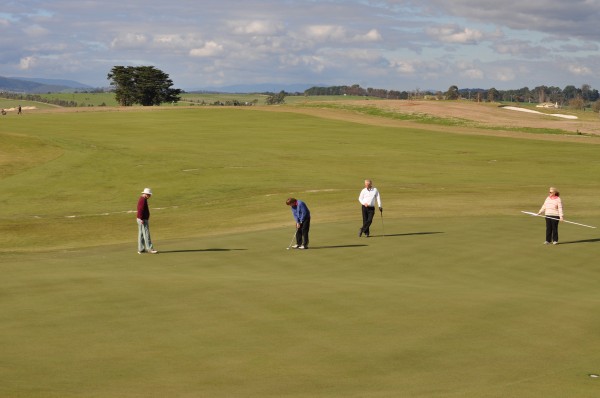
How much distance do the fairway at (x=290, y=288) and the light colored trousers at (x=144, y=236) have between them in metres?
0.46

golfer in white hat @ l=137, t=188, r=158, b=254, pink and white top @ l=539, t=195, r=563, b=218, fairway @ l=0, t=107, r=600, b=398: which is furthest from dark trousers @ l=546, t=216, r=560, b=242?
golfer in white hat @ l=137, t=188, r=158, b=254

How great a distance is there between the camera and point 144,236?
2880cm

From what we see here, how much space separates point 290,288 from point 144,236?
915 cm

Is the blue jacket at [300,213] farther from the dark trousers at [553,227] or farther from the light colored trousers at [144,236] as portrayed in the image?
the dark trousers at [553,227]

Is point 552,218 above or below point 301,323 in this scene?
above

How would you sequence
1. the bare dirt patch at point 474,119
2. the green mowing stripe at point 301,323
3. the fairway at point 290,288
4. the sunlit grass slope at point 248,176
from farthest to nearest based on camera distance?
the bare dirt patch at point 474,119 → the sunlit grass slope at point 248,176 → the fairway at point 290,288 → the green mowing stripe at point 301,323

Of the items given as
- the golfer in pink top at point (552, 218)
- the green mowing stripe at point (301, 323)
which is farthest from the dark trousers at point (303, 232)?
the golfer in pink top at point (552, 218)

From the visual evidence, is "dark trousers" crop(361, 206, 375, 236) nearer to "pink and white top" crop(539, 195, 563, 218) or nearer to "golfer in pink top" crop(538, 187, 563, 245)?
"pink and white top" crop(539, 195, 563, 218)

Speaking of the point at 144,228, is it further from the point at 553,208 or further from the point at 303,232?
the point at 553,208

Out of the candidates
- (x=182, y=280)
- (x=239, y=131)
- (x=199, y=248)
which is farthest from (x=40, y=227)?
(x=239, y=131)

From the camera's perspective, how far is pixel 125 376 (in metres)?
13.7

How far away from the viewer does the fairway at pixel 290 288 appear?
14180 millimetres

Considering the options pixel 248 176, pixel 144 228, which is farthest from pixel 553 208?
pixel 248 176

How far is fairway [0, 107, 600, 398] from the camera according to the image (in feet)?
46.5
